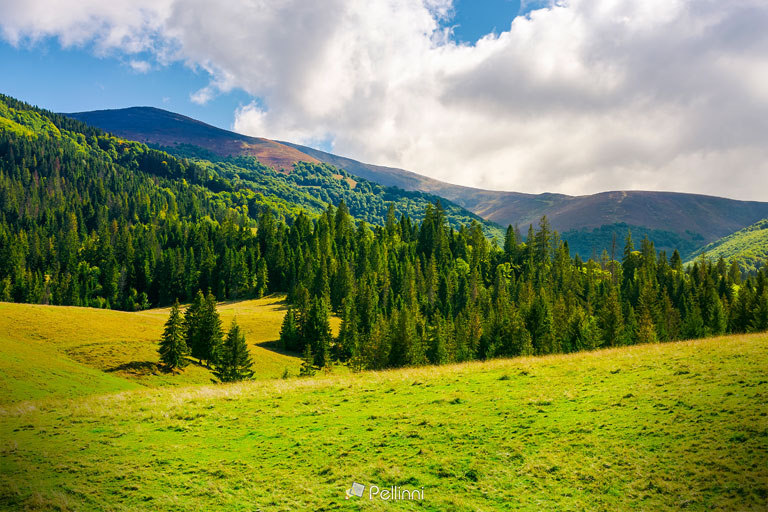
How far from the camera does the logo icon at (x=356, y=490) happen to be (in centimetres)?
1628

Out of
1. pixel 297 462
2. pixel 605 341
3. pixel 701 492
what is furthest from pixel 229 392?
pixel 605 341

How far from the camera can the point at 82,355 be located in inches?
2176

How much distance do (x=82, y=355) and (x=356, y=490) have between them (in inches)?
2119

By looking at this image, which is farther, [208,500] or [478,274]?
[478,274]

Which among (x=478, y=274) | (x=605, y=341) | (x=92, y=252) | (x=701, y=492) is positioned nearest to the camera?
(x=701, y=492)

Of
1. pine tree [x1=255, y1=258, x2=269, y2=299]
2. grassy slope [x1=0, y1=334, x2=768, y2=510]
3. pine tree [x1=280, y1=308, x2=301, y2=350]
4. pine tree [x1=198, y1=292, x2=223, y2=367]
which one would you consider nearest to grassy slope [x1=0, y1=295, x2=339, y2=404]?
pine tree [x1=280, y1=308, x2=301, y2=350]

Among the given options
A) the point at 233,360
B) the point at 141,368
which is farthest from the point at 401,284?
the point at 141,368

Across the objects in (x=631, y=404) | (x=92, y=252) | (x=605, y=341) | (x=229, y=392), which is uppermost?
(x=92, y=252)

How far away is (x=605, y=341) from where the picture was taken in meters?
74.1

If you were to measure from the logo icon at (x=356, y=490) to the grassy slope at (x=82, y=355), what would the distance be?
113 ft

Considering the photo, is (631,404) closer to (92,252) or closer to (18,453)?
(18,453)

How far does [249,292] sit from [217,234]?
5371cm

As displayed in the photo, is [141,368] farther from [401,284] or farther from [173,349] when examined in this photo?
[401,284]

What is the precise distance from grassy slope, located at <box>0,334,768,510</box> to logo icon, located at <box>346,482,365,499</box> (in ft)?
1.18
